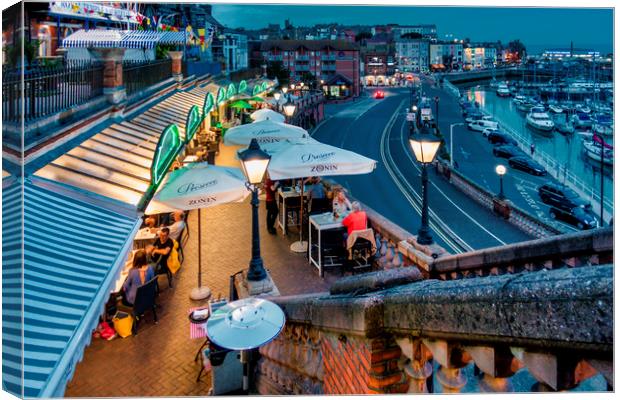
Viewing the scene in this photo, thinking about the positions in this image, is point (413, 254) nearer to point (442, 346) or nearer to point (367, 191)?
point (442, 346)

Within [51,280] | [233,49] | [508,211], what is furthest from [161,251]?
[233,49]

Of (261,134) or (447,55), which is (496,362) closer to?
(261,134)

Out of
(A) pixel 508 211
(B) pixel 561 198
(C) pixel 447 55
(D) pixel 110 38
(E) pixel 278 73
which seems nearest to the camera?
(D) pixel 110 38

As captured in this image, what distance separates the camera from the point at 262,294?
797 cm

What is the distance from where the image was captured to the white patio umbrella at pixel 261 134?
15688mm

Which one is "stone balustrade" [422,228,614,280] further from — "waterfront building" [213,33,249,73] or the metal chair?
"waterfront building" [213,33,249,73]

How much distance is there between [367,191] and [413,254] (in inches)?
1197

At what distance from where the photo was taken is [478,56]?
597 ft

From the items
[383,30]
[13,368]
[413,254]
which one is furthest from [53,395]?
[383,30]

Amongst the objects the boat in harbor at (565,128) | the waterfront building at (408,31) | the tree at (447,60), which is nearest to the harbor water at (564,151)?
the boat in harbor at (565,128)

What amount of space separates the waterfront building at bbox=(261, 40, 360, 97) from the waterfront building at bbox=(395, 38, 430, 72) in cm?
6029

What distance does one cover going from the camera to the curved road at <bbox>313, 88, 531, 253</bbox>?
971 inches

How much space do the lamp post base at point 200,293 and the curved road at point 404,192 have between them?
622 inches

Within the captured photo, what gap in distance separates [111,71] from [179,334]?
715 cm
